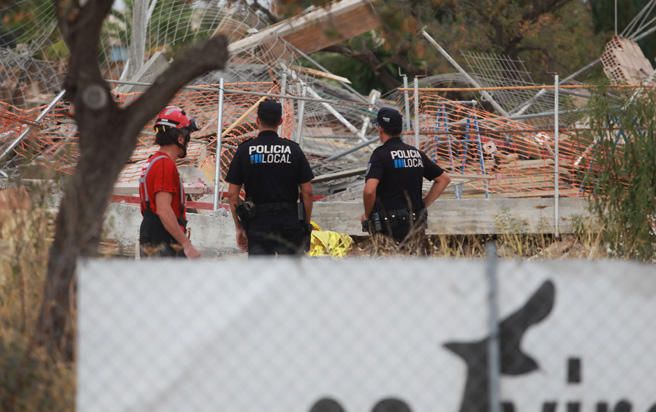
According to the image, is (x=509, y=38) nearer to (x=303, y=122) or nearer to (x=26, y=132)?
(x=303, y=122)

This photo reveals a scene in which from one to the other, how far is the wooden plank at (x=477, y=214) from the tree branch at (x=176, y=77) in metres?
6.63

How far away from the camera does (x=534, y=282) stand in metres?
4.83

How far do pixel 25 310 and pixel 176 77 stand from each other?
1353 mm

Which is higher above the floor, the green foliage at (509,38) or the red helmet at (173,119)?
the green foliage at (509,38)

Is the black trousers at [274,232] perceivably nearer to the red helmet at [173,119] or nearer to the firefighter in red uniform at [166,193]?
the firefighter in red uniform at [166,193]

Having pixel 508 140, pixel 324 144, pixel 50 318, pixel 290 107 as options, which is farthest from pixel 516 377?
pixel 324 144

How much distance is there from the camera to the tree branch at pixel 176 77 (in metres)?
5.43

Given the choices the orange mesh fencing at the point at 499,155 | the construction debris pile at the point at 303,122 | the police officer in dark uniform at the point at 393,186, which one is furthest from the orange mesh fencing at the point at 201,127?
the police officer in dark uniform at the point at 393,186

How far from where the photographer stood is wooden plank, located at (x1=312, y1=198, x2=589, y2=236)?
11.9 m

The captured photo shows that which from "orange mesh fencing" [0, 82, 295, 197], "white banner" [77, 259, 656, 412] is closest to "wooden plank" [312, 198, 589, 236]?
"orange mesh fencing" [0, 82, 295, 197]

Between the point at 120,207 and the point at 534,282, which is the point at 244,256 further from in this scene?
the point at 534,282

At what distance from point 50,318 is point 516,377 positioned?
2.14 metres

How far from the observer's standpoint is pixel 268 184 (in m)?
8.08

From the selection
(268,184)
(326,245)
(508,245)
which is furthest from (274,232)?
(508,245)
